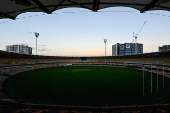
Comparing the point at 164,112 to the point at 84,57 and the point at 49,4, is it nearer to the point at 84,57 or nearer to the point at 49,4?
the point at 49,4

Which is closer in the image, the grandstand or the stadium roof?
the stadium roof

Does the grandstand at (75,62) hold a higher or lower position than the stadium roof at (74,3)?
lower

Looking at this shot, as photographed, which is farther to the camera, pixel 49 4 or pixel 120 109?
pixel 120 109

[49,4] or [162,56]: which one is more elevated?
[49,4]

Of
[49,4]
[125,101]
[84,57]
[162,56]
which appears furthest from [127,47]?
[49,4]

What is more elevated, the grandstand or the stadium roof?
the stadium roof

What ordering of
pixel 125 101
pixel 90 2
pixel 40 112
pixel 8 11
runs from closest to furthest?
1. pixel 90 2
2. pixel 8 11
3. pixel 40 112
4. pixel 125 101

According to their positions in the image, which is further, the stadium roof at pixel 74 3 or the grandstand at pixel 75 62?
the grandstand at pixel 75 62

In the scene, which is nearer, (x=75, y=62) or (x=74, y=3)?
(x=74, y=3)

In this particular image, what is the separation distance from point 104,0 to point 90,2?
2.60 ft

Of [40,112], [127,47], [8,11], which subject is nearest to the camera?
[8,11]

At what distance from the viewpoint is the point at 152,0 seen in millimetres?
4754

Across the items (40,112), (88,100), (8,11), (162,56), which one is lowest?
(88,100)

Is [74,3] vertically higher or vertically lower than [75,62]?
higher
